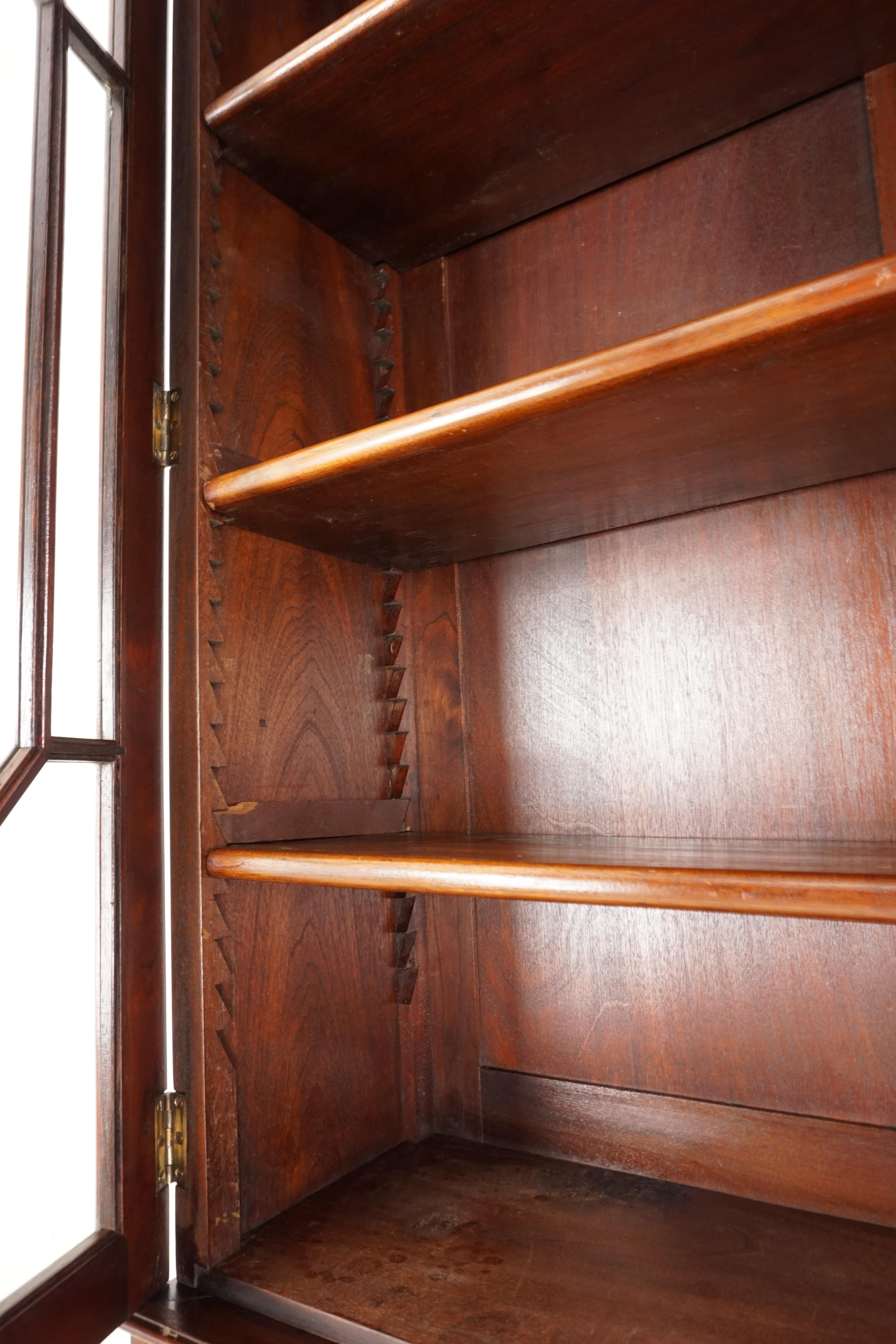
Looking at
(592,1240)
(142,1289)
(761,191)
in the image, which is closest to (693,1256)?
(592,1240)

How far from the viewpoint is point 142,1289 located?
0.83m

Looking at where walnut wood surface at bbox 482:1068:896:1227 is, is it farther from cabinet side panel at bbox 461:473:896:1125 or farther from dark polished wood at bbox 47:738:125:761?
dark polished wood at bbox 47:738:125:761

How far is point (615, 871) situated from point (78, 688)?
1.69 feet

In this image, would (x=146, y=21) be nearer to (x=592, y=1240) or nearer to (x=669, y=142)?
(x=669, y=142)

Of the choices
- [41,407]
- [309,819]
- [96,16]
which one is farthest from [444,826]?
[96,16]

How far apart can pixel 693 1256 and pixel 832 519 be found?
72cm

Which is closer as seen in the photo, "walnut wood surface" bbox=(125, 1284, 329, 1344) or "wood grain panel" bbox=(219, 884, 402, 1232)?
"walnut wood surface" bbox=(125, 1284, 329, 1344)

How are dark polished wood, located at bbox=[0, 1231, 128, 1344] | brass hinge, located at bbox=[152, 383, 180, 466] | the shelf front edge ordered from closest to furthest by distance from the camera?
the shelf front edge → dark polished wood, located at bbox=[0, 1231, 128, 1344] → brass hinge, located at bbox=[152, 383, 180, 466]

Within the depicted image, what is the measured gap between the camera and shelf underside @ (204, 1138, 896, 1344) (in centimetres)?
72

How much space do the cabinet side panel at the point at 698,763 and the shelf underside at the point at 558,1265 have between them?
113 mm

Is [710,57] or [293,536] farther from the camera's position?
[293,536]

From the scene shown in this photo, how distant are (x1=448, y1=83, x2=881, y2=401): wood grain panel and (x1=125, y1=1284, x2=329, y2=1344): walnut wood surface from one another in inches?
38.3

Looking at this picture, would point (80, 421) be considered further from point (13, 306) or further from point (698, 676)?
point (698, 676)

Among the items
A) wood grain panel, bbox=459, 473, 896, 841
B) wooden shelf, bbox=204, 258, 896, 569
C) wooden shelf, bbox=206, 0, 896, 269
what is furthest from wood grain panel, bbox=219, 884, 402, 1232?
wooden shelf, bbox=206, 0, 896, 269
